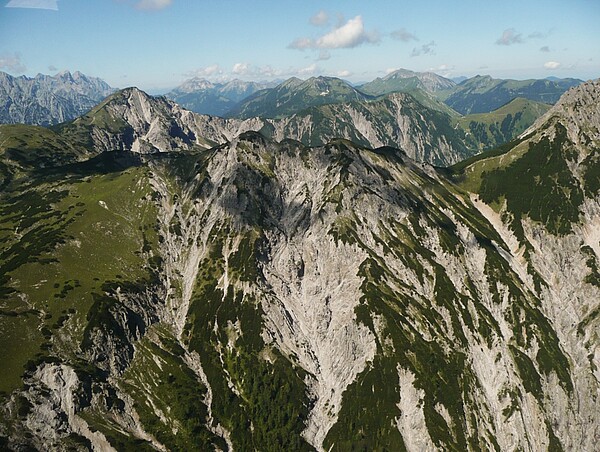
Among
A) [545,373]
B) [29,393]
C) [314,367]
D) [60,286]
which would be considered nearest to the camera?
[29,393]

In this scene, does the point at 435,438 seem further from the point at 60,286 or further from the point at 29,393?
the point at 60,286

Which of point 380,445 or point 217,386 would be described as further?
point 217,386

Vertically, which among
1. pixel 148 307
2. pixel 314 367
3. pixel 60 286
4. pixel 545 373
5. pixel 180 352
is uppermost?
pixel 60 286

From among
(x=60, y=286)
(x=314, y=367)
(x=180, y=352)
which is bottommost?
(x=314, y=367)

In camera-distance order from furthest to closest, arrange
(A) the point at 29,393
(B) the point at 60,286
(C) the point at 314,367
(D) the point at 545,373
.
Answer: (D) the point at 545,373 < (C) the point at 314,367 < (B) the point at 60,286 < (A) the point at 29,393

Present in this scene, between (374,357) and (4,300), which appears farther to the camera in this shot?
(374,357)

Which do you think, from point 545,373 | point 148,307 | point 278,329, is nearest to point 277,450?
point 278,329

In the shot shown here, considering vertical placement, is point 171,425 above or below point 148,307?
below

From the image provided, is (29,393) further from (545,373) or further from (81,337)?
(545,373)

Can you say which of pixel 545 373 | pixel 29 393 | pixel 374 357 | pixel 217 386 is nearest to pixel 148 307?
pixel 217 386
